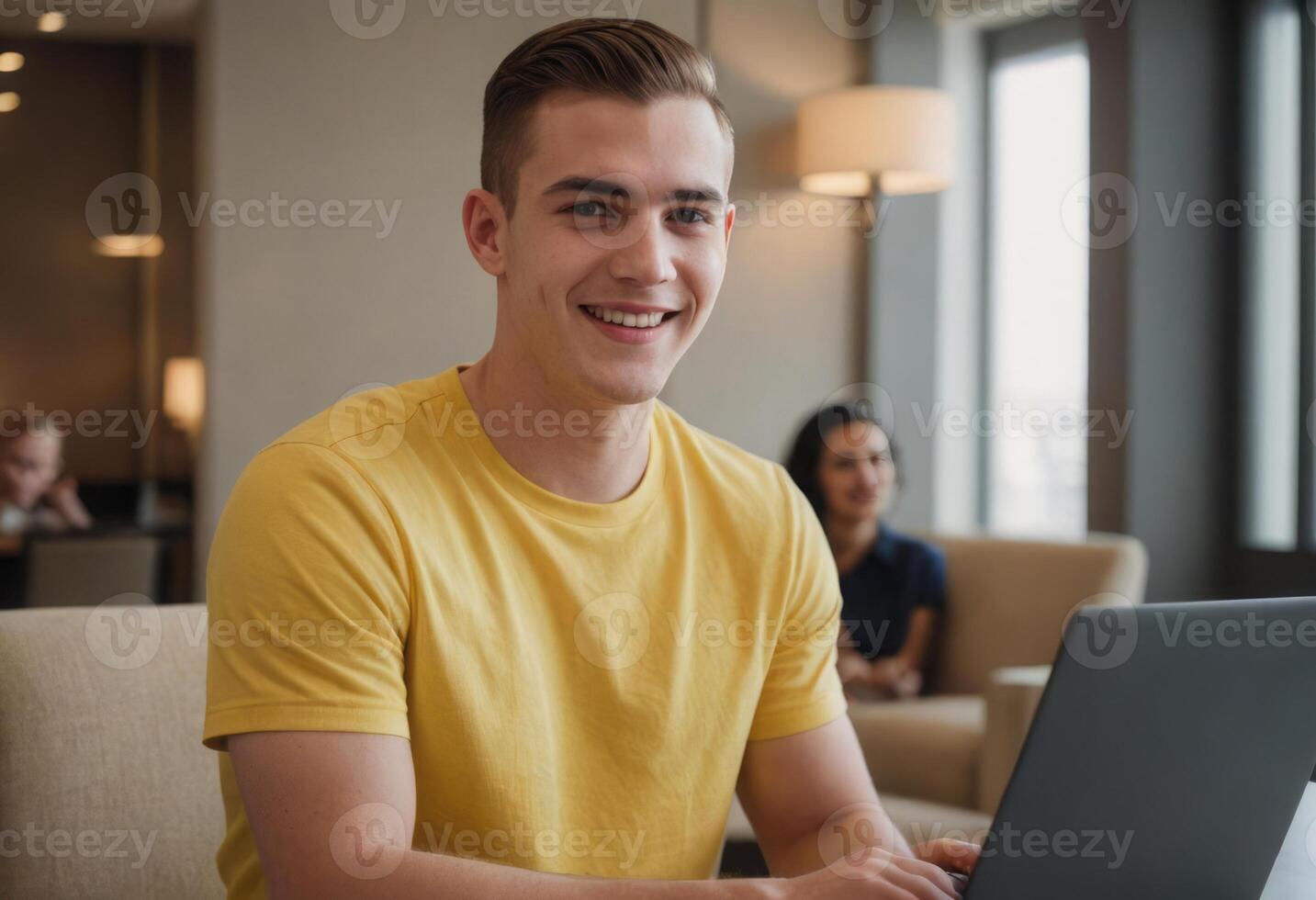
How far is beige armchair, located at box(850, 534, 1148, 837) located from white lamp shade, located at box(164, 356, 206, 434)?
80.1 inches

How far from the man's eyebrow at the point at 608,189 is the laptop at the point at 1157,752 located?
1.97 feet

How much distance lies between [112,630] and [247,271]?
2723mm

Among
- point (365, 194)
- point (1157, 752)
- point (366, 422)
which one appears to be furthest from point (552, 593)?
point (365, 194)

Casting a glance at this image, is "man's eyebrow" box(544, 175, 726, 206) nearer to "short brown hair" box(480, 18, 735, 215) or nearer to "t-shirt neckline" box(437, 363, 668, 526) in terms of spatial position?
"short brown hair" box(480, 18, 735, 215)

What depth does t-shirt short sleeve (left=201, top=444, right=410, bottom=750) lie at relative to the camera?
3.44ft

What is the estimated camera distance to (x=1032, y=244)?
4.54 metres

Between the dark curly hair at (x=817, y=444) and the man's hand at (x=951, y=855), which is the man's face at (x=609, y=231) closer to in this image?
the man's hand at (x=951, y=855)

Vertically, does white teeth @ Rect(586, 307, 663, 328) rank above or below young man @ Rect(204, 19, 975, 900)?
above

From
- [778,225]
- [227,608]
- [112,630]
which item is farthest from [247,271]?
[227,608]

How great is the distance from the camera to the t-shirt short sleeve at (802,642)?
1.36 m

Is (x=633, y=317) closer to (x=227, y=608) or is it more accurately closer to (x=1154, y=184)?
(x=227, y=608)

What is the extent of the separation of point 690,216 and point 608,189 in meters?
0.09

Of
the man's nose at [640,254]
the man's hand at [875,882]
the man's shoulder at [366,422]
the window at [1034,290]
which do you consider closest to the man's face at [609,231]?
the man's nose at [640,254]

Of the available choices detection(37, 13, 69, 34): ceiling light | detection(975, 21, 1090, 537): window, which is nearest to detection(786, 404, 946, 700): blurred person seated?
detection(975, 21, 1090, 537): window
